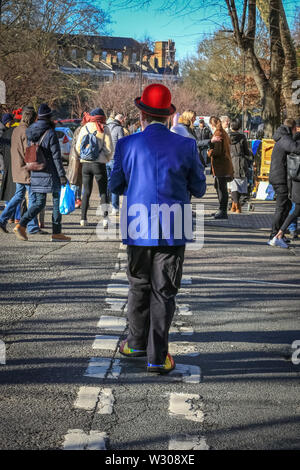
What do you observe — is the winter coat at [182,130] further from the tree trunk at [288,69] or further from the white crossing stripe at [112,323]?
the tree trunk at [288,69]

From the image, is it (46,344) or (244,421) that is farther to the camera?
(46,344)

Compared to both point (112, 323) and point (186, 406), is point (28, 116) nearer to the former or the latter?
point (112, 323)

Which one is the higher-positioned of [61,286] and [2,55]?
[2,55]

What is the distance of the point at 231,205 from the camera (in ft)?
58.9

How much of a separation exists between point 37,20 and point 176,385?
4109cm

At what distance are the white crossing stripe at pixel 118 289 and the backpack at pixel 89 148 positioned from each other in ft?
16.0

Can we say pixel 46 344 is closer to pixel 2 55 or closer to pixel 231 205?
pixel 231 205

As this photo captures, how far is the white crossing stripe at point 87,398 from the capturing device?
4.66 m

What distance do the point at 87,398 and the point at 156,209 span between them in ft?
4.37

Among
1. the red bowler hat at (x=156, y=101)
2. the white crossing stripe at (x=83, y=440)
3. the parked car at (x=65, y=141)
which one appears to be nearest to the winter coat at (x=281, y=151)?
the red bowler hat at (x=156, y=101)

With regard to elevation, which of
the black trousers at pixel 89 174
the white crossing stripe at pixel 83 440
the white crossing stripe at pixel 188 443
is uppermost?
the black trousers at pixel 89 174

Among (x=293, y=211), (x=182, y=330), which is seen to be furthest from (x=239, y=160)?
(x=182, y=330)
